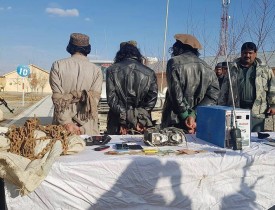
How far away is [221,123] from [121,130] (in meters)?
1.52

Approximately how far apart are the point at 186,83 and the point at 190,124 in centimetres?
52

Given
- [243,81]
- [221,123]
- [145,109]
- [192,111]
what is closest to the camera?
[221,123]

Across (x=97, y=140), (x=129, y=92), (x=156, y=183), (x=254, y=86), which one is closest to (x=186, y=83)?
(x=129, y=92)

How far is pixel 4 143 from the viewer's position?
80.1 inches

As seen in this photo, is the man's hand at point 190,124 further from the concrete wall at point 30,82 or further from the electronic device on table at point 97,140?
the concrete wall at point 30,82

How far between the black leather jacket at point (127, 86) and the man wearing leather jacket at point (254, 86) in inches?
47.5

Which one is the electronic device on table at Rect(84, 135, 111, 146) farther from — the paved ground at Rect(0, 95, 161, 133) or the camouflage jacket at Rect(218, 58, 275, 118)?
the paved ground at Rect(0, 95, 161, 133)

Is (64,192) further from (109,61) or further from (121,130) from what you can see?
(109,61)

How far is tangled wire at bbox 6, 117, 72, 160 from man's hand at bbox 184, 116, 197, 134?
4.86ft

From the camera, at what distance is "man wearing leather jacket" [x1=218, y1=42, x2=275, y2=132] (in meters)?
4.08

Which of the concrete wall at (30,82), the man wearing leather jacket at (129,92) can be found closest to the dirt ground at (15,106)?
the man wearing leather jacket at (129,92)

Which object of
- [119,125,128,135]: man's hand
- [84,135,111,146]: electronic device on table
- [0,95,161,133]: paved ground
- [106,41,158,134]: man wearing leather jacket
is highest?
[106,41,158,134]: man wearing leather jacket

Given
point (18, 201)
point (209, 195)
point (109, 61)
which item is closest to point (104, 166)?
point (18, 201)

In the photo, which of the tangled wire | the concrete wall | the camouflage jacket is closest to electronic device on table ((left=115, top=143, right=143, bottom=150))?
the tangled wire
